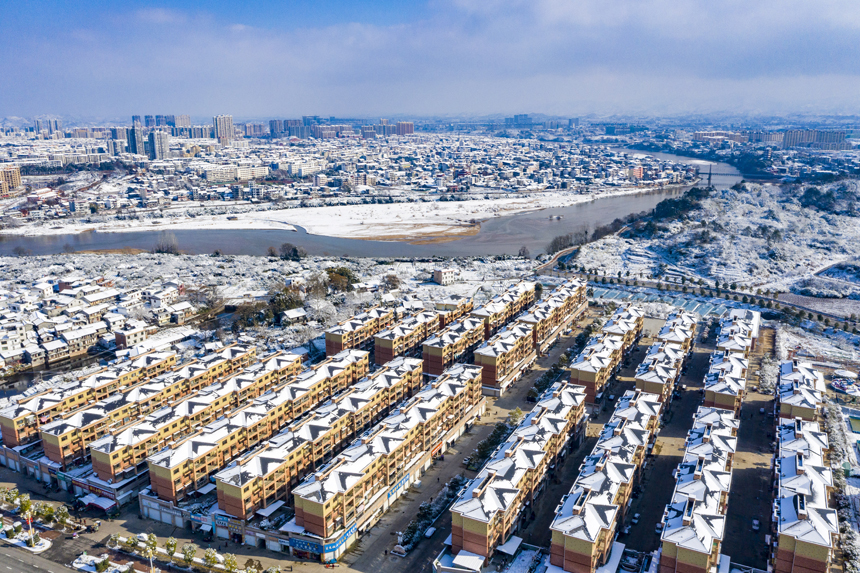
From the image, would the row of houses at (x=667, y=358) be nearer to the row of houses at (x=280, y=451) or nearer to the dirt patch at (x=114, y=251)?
the row of houses at (x=280, y=451)

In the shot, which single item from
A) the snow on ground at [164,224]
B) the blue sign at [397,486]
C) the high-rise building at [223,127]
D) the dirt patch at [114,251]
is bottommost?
the blue sign at [397,486]

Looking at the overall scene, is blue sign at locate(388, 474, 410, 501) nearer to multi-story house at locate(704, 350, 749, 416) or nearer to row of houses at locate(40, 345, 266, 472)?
row of houses at locate(40, 345, 266, 472)

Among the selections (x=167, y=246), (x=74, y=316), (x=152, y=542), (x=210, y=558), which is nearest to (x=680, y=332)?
(x=210, y=558)

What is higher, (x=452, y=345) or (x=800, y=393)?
(x=452, y=345)

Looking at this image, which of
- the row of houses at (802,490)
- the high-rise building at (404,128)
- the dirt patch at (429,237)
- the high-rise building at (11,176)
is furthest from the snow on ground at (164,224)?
the high-rise building at (404,128)

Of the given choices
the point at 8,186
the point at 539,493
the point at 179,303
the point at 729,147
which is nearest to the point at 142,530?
the point at 539,493

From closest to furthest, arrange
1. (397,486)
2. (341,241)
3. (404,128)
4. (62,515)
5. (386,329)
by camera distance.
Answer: (62,515) → (397,486) → (386,329) → (341,241) → (404,128)

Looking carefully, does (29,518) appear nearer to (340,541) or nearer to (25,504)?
(25,504)
